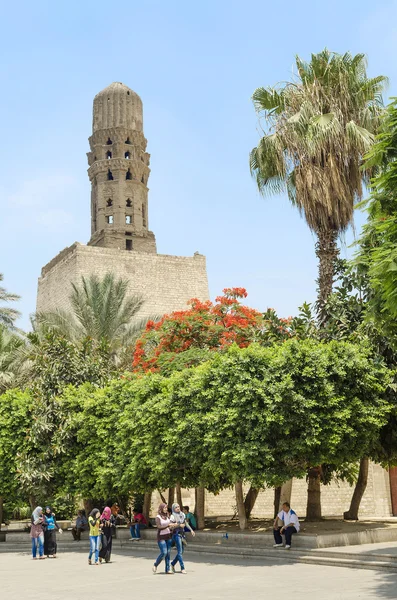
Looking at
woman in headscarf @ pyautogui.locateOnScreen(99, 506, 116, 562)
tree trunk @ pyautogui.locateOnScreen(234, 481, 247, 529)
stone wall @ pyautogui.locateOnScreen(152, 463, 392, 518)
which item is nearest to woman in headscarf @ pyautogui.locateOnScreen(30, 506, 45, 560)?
woman in headscarf @ pyautogui.locateOnScreen(99, 506, 116, 562)

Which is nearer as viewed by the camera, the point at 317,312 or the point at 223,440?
the point at 223,440

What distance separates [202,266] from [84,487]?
23.7m

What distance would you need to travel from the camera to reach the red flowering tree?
974 inches

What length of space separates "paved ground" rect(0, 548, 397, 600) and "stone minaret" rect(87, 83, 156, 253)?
108 ft

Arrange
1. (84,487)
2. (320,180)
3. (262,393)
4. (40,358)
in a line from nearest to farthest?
(262,393), (320,180), (84,487), (40,358)

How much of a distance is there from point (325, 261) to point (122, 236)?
29.4 metres

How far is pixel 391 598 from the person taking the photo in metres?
9.54

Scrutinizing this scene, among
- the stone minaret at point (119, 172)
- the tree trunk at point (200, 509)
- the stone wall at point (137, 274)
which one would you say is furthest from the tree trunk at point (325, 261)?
the stone minaret at point (119, 172)

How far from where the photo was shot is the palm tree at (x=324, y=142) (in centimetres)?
1898

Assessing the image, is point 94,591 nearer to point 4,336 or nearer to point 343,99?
point 343,99

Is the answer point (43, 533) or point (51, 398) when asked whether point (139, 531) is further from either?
point (51, 398)

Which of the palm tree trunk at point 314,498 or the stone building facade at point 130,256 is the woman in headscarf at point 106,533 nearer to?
the palm tree trunk at point 314,498

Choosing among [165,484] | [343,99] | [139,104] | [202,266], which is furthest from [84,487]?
[139,104]

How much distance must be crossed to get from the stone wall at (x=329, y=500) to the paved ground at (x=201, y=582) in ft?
50.9
